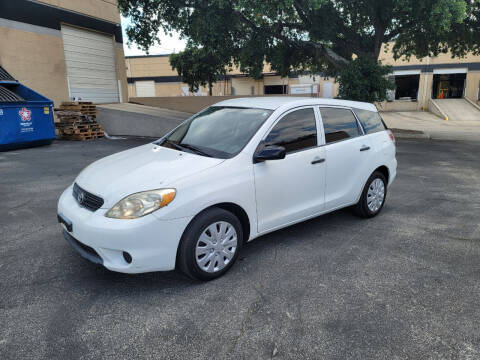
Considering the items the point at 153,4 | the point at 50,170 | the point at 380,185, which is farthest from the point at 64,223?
the point at 153,4

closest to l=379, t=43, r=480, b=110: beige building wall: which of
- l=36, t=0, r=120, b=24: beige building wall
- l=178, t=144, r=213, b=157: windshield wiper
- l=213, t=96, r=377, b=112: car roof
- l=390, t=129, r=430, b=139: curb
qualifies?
l=390, t=129, r=430, b=139: curb

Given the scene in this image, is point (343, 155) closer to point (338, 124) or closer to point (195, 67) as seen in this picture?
point (338, 124)

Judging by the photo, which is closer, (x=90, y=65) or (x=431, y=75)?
(x=90, y=65)

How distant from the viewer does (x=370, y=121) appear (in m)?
5.19

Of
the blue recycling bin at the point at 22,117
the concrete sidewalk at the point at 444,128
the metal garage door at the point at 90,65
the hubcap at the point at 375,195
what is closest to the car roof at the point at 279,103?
the hubcap at the point at 375,195

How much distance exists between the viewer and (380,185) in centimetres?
525

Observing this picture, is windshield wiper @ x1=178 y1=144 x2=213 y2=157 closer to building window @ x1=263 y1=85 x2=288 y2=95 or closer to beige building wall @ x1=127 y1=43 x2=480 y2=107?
beige building wall @ x1=127 y1=43 x2=480 y2=107

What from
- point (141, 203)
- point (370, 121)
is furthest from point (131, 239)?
point (370, 121)

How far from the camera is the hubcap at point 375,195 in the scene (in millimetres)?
5094

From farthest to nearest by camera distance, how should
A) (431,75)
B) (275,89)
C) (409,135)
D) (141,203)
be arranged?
(275,89), (431,75), (409,135), (141,203)

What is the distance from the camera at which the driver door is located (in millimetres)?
3760

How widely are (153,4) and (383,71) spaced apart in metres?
8.89

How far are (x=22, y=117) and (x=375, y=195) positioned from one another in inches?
415

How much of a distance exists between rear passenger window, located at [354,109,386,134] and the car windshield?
1684mm
